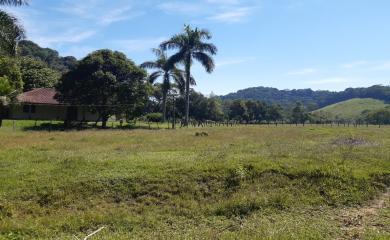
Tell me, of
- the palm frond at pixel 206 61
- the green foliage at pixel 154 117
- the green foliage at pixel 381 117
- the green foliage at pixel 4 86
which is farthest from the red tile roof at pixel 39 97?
the green foliage at pixel 381 117

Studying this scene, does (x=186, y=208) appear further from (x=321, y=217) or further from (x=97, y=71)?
(x=97, y=71)

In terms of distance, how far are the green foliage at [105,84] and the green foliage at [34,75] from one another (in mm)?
15859

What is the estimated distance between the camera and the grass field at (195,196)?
394 inches

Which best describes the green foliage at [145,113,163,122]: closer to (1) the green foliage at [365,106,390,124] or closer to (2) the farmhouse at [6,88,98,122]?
(2) the farmhouse at [6,88,98,122]

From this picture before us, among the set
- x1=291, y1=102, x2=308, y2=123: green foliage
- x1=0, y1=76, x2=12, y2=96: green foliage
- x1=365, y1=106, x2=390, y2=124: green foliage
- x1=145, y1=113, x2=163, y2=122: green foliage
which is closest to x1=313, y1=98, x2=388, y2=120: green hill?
x1=365, y1=106, x2=390, y2=124: green foliage

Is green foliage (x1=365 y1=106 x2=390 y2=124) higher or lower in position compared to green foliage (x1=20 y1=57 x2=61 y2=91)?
lower

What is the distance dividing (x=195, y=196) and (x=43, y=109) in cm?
3897

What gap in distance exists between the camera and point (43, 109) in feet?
156

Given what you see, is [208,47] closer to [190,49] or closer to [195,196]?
[190,49]

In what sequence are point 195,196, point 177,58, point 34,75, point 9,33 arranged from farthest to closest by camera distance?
point 34,75, point 177,58, point 9,33, point 195,196

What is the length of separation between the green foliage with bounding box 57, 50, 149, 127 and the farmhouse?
4246 millimetres

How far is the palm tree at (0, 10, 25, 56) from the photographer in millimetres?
19844

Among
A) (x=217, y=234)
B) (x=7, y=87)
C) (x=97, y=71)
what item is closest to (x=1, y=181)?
(x=217, y=234)

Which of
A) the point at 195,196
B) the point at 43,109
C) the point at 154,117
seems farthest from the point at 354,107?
the point at 195,196
